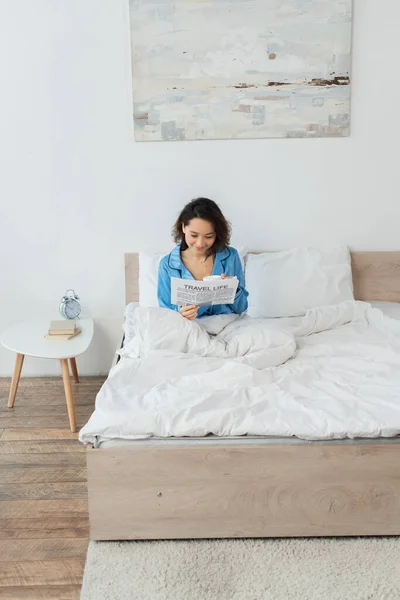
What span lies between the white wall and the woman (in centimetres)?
51

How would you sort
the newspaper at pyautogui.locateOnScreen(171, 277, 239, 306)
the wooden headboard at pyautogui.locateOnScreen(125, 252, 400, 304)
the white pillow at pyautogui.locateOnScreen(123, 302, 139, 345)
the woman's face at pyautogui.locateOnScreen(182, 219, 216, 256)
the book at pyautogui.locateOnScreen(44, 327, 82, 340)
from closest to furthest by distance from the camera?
1. the newspaper at pyautogui.locateOnScreen(171, 277, 239, 306)
2. the woman's face at pyautogui.locateOnScreen(182, 219, 216, 256)
3. the white pillow at pyautogui.locateOnScreen(123, 302, 139, 345)
4. the book at pyautogui.locateOnScreen(44, 327, 82, 340)
5. the wooden headboard at pyautogui.locateOnScreen(125, 252, 400, 304)

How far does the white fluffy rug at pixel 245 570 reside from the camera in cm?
178

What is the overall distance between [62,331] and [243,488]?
1.32 metres

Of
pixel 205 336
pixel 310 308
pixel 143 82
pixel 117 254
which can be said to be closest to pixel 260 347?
pixel 205 336

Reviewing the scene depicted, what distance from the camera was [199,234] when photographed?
264 centimetres

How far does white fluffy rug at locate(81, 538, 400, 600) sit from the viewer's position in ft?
5.83

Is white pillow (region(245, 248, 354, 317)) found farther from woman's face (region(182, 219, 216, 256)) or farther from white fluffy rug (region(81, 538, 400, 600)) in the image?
white fluffy rug (region(81, 538, 400, 600))

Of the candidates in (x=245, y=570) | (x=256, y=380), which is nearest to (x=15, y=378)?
(x=256, y=380)

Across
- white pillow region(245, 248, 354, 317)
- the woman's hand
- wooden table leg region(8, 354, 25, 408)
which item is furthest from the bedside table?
white pillow region(245, 248, 354, 317)

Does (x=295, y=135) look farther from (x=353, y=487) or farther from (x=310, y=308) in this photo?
(x=353, y=487)

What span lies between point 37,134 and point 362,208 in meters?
1.58

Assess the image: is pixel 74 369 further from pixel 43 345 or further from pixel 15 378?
pixel 43 345

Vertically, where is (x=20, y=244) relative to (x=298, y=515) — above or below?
above

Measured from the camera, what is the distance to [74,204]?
3.26 m
